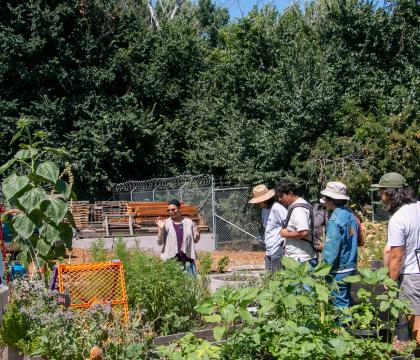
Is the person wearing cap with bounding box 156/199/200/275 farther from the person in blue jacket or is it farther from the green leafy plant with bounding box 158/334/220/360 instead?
the green leafy plant with bounding box 158/334/220/360

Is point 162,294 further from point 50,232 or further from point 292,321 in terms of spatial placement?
point 292,321

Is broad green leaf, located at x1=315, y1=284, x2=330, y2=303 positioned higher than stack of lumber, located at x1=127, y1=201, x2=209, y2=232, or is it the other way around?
broad green leaf, located at x1=315, y1=284, x2=330, y2=303

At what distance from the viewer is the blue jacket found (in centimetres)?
590

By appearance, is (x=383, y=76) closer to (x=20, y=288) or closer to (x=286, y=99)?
(x=286, y=99)

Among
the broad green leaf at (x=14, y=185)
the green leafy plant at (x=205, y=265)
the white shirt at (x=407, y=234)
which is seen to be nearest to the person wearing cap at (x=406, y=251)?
the white shirt at (x=407, y=234)

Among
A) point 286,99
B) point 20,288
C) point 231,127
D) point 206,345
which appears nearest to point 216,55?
point 231,127

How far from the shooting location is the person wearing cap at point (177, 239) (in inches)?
353

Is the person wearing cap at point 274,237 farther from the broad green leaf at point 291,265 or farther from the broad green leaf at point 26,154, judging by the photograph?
the broad green leaf at point 291,265

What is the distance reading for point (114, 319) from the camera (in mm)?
4977

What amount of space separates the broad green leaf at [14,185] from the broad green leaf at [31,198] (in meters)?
0.10

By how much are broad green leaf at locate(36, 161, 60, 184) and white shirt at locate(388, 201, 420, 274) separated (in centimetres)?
324

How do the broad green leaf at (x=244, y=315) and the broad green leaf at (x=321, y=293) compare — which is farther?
the broad green leaf at (x=321, y=293)

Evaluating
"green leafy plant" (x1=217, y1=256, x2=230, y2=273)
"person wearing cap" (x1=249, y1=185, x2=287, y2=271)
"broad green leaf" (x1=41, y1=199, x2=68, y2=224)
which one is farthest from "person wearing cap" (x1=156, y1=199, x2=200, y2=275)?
"green leafy plant" (x1=217, y1=256, x2=230, y2=273)

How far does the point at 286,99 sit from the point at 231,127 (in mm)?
2815
